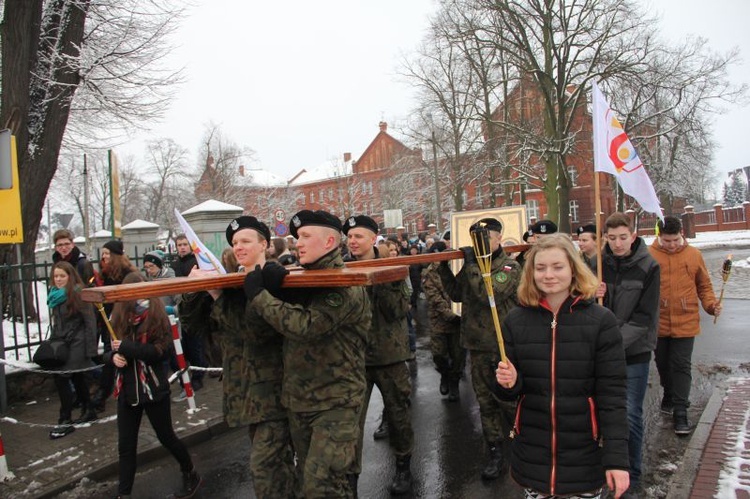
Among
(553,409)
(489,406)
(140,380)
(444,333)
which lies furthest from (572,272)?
(444,333)

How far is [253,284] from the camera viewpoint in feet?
9.45

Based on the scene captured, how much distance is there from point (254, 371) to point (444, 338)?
4073 millimetres

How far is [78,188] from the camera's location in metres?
43.1

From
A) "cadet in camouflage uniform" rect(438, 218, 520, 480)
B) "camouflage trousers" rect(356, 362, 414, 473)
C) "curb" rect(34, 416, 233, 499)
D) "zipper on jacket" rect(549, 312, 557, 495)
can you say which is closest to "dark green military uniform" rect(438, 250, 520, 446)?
"cadet in camouflage uniform" rect(438, 218, 520, 480)

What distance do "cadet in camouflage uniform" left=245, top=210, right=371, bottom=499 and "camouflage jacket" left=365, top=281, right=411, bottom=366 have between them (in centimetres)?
100

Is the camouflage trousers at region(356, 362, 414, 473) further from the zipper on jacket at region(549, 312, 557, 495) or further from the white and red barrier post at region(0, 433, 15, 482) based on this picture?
the white and red barrier post at region(0, 433, 15, 482)

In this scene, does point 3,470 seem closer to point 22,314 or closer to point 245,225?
point 245,225

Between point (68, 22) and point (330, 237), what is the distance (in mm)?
8897

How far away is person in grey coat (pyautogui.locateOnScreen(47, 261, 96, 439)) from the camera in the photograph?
580cm

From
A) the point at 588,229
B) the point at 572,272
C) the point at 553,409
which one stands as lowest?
the point at 553,409

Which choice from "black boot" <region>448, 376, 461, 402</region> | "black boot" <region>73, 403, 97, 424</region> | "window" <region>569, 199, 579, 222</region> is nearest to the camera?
"black boot" <region>73, 403, 97, 424</region>

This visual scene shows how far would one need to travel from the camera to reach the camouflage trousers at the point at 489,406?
15.0ft

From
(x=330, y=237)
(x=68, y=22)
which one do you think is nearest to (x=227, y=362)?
(x=330, y=237)

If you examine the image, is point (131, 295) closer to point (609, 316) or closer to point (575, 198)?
point (609, 316)
